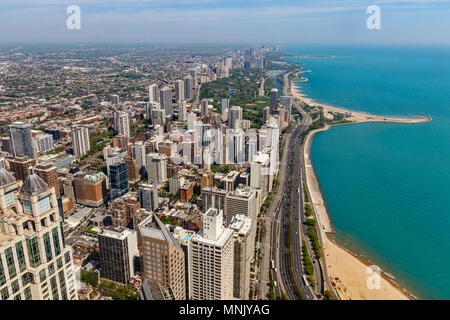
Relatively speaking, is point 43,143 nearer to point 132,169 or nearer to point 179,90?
point 132,169

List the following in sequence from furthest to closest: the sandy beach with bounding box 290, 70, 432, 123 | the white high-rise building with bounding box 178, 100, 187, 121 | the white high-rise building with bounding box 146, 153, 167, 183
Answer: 1. the white high-rise building with bounding box 178, 100, 187, 121
2. the sandy beach with bounding box 290, 70, 432, 123
3. the white high-rise building with bounding box 146, 153, 167, 183

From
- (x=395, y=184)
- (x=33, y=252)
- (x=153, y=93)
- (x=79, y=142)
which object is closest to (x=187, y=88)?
(x=153, y=93)

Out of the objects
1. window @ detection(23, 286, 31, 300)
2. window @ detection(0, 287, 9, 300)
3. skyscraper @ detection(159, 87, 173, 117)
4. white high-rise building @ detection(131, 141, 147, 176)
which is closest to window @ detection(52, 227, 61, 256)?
window @ detection(23, 286, 31, 300)

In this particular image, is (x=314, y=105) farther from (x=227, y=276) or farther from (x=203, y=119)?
(x=227, y=276)

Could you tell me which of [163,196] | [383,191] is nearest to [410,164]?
[383,191]

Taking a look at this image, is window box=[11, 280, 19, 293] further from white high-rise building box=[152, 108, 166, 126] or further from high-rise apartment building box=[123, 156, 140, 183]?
white high-rise building box=[152, 108, 166, 126]
